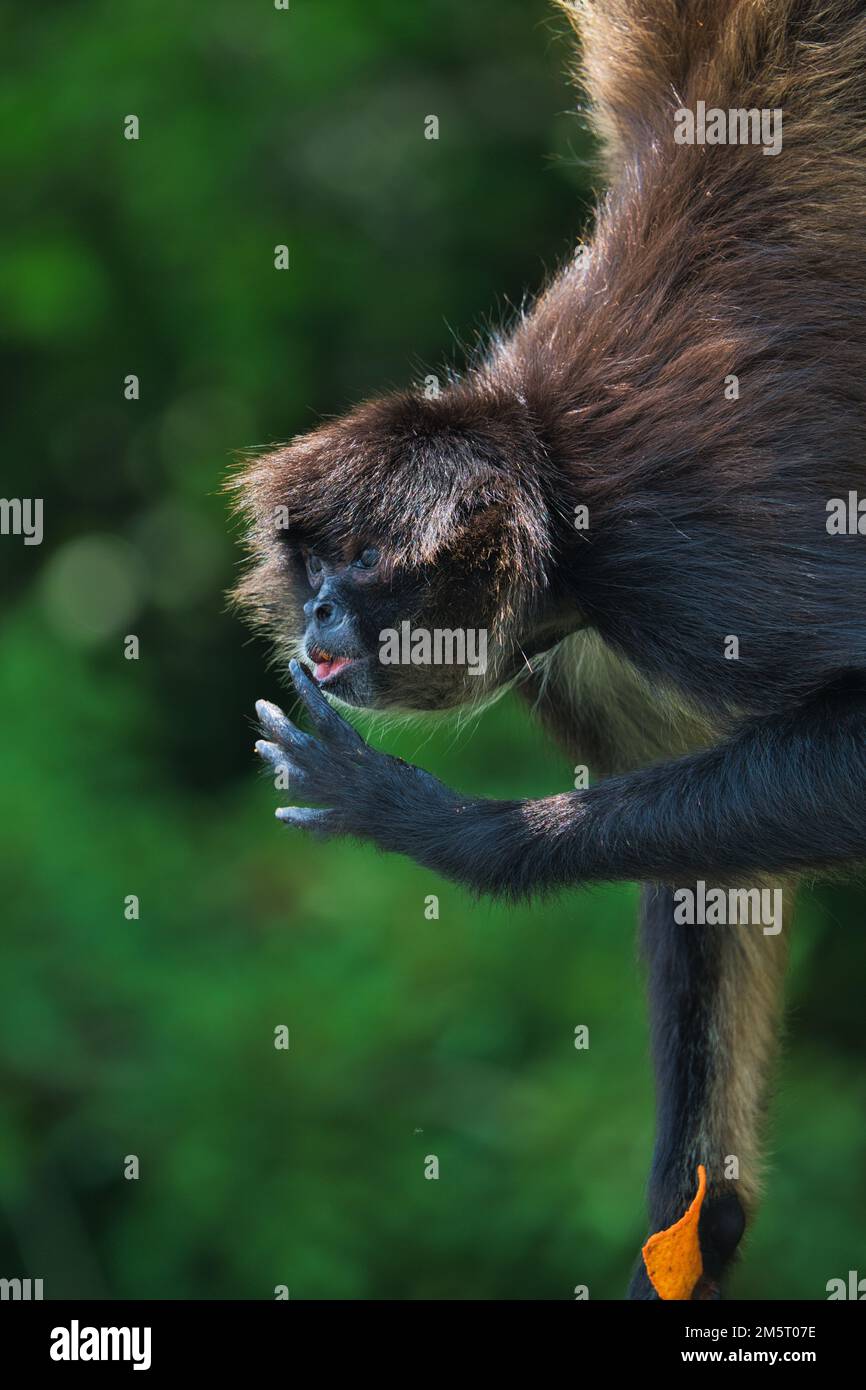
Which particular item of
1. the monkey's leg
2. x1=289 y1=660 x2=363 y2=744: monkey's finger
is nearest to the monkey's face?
x1=289 y1=660 x2=363 y2=744: monkey's finger

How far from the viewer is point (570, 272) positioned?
5898 mm

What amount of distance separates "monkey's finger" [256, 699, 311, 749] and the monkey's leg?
1.55 m

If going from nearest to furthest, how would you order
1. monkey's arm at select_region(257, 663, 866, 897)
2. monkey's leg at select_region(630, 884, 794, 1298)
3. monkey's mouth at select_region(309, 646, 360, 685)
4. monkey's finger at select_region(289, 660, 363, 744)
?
monkey's arm at select_region(257, 663, 866, 897) < monkey's finger at select_region(289, 660, 363, 744) < monkey's mouth at select_region(309, 646, 360, 685) < monkey's leg at select_region(630, 884, 794, 1298)

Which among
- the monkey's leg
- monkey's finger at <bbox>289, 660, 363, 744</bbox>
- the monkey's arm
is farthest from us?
the monkey's leg

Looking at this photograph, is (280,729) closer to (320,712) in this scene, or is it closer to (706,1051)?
(320,712)

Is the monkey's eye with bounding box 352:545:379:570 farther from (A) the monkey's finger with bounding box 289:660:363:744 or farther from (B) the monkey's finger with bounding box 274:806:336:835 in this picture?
(B) the monkey's finger with bounding box 274:806:336:835

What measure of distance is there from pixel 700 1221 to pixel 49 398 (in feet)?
27.1

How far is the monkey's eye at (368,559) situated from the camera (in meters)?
5.34

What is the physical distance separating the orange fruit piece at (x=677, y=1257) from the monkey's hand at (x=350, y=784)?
56.5 inches

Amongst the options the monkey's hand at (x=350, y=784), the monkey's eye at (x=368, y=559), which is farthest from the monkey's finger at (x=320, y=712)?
the monkey's eye at (x=368, y=559)

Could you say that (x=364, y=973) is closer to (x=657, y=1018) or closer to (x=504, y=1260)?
(x=504, y=1260)

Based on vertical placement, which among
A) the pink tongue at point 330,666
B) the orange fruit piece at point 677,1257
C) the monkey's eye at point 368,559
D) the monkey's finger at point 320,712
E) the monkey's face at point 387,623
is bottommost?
the orange fruit piece at point 677,1257

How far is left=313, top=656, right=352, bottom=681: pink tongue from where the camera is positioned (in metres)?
5.39

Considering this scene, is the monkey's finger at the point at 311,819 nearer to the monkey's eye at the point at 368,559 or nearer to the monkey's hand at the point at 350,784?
the monkey's hand at the point at 350,784
